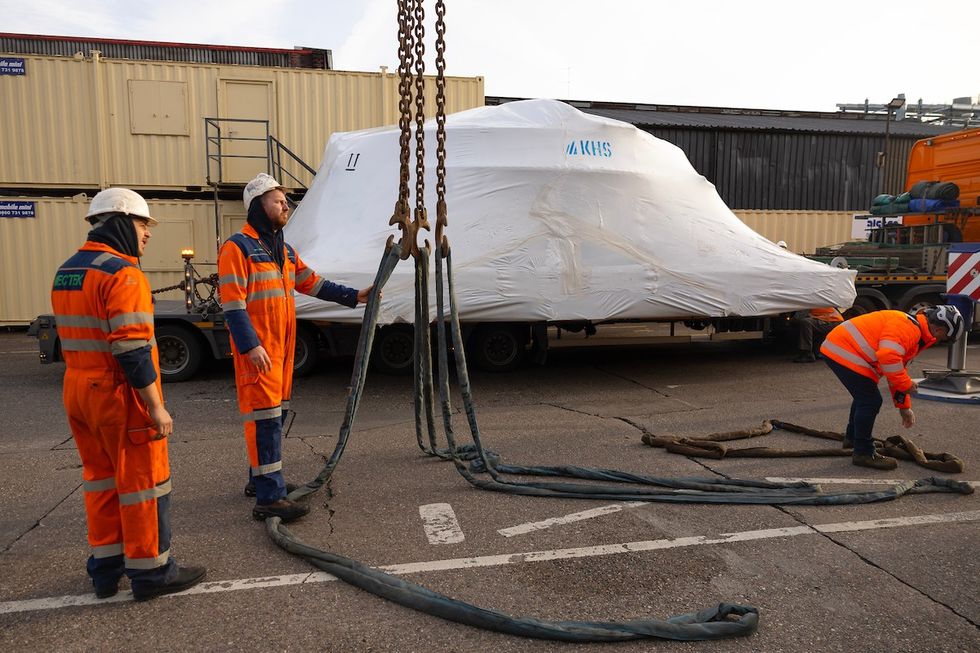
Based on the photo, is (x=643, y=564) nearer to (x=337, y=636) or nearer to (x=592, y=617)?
(x=592, y=617)

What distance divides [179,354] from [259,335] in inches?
203

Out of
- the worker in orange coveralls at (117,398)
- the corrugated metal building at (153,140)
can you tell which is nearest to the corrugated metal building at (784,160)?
the corrugated metal building at (153,140)

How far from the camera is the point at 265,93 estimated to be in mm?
14062

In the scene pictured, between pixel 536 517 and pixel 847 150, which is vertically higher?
pixel 847 150

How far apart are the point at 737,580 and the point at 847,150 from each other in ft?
62.5

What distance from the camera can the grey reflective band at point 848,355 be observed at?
4977mm

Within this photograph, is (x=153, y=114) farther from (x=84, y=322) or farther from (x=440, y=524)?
(x=440, y=524)

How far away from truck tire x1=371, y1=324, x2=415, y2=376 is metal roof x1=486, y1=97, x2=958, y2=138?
12.1 m

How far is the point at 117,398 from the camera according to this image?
2.89m

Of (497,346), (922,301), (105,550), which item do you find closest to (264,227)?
(105,550)

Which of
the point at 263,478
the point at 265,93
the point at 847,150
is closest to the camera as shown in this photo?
the point at 263,478

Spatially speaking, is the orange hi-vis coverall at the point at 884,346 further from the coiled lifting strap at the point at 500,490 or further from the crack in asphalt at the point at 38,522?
the crack in asphalt at the point at 38,522

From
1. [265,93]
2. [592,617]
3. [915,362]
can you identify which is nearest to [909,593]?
[592,617]

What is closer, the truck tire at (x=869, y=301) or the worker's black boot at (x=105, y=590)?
the worker's black boot at (x=105, y=590)
